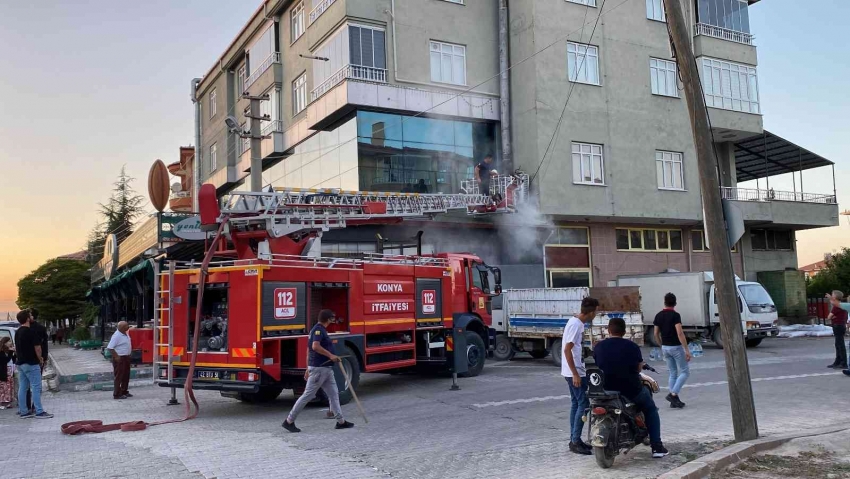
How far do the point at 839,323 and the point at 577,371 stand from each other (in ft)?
36.0

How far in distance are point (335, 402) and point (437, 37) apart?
18146 millimetres

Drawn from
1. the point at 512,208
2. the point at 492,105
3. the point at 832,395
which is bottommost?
the point at 832,395

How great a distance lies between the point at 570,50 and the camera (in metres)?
26.3

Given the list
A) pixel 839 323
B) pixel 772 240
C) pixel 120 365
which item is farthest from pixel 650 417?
pixel 772 240

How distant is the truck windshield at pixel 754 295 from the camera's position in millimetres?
21484

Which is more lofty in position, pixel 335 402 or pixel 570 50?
pixel 570 50

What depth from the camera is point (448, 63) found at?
25344 millimetres

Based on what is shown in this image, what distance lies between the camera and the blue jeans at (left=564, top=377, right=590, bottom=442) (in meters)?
7.53

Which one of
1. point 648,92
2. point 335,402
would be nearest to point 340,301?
point 335,402

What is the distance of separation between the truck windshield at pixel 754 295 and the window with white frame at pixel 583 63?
9.76m

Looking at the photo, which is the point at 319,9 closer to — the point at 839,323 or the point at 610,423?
the point at 839,323

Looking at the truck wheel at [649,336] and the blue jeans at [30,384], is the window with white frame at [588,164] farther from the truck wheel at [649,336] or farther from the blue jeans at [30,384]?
the blue jeans at [30,384]

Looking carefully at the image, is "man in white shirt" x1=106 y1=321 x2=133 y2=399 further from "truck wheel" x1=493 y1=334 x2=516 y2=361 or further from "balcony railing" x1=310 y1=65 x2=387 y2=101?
"balcony railing" x1=310 y1=65 x2=387 y2=101

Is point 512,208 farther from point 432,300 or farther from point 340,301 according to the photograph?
point 340,301
